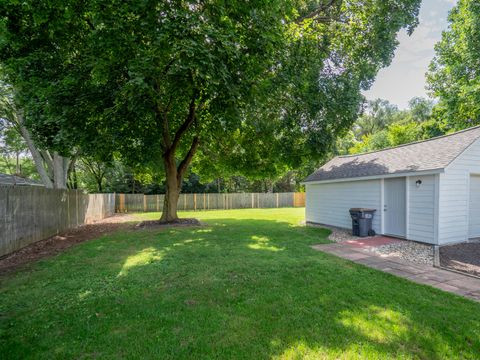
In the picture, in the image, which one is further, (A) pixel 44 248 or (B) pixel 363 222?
(B) pixel 363 222

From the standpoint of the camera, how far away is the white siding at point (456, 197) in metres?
7.30

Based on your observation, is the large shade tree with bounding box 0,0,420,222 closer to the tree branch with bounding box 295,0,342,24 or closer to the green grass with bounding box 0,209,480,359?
the tree branch with bounding box 295,0,342,24

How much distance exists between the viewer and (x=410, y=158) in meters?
8.89

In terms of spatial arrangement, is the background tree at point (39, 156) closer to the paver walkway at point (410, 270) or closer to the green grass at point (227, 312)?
the green grass at point (227, 312)

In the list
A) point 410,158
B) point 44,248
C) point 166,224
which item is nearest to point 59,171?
point 166,224

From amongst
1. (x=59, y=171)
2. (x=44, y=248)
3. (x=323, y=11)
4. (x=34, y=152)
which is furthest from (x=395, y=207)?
(x=34, y=152)

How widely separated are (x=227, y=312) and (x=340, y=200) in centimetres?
882

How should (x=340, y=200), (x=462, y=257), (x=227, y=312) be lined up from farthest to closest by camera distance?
(x=340, y=200) < (x=462, y=257) < (x=227, y=312)

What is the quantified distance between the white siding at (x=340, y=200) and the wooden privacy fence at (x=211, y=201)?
1141cm

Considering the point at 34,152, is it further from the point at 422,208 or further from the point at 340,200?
the point at 422,208

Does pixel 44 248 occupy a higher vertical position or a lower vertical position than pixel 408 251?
lower

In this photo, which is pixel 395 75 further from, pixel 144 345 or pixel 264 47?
pixel 144 345

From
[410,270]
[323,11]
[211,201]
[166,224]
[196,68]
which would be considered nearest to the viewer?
[410,270]

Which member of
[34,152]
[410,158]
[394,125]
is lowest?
[410,158]
